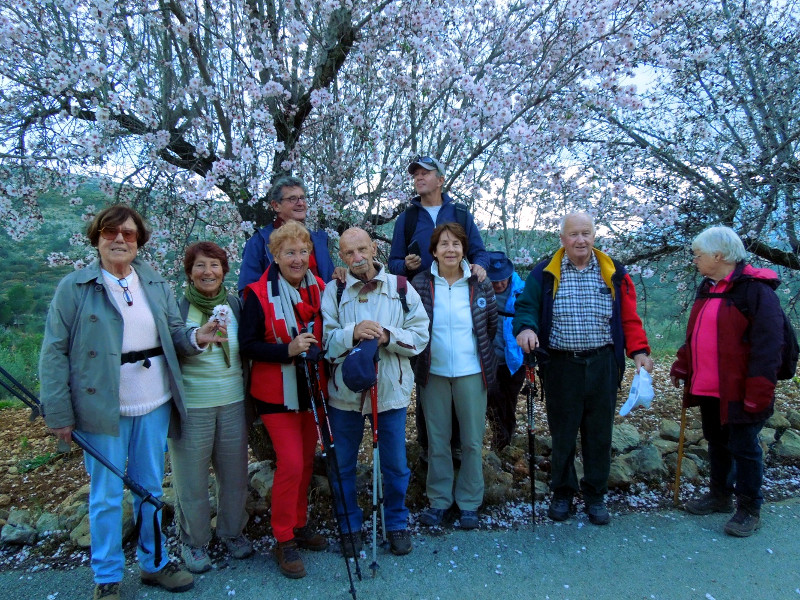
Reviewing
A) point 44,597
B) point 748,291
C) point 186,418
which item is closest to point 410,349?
point 186,418

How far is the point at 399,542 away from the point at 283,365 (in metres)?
1.31

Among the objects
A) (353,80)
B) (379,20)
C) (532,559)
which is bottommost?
(532,559)

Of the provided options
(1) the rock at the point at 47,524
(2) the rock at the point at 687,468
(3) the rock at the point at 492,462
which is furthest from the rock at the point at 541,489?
(1) the rock at the point at 47,524

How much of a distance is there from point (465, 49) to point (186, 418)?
13.5 ft

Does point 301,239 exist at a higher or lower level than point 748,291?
higher

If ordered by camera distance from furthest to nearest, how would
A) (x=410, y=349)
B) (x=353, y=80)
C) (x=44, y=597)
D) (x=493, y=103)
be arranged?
(x=353, y=80)
(x=493, y=103)
(x=410, y=349)
(x=44, y=597)

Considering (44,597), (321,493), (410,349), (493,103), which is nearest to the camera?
(44,597)

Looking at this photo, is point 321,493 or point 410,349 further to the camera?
point 321,493

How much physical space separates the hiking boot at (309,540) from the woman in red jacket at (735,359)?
2638 mm

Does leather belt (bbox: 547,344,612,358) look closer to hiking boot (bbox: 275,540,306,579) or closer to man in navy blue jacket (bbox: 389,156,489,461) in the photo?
man in navy blue jacket (bbox: 389,156,489,461)

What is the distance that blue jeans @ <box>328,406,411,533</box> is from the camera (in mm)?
3176

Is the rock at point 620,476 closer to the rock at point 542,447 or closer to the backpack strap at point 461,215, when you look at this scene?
the rock at point 542,447

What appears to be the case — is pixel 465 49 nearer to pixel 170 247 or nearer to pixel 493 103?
pixel 493 103

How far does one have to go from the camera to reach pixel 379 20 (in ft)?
15.2
